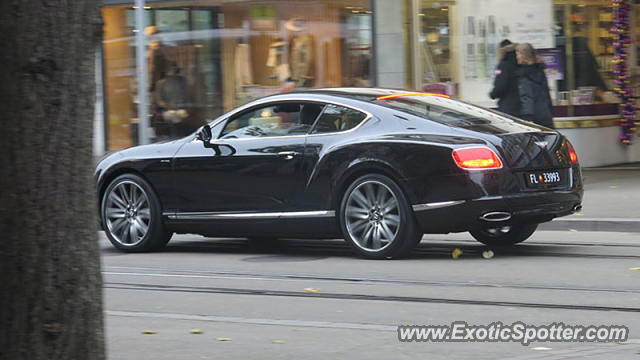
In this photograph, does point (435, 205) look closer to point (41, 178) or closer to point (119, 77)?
point (41, 178)

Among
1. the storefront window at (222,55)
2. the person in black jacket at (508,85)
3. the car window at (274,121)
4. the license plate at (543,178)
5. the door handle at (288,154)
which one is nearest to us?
the license plate at (543,178)

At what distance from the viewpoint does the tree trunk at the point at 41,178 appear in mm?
4008

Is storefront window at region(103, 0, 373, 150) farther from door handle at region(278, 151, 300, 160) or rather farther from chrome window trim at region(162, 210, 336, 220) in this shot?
door handle at region(278, 151, 300, 160)

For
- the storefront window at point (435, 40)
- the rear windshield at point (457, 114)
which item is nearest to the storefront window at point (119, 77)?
the storefront window at point (435, 40)

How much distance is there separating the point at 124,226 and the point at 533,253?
153 inches

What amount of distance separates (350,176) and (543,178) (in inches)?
62.2

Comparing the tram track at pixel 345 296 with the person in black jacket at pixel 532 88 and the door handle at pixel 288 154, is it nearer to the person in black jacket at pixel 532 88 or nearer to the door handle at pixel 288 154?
the door handle at pixel 288 154

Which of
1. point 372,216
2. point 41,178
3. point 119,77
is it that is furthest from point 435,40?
point 41,178

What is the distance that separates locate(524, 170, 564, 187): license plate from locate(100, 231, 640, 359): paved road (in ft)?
2.02

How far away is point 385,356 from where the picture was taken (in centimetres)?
563

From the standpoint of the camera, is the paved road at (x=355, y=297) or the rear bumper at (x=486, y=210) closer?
the paved road at (x=355, y=297)

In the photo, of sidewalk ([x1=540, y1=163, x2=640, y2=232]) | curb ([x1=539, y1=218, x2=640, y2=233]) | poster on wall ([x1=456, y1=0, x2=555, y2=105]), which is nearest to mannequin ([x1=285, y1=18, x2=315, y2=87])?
poster on wall ([x1=456, y1=0, x2=555, y2=105])

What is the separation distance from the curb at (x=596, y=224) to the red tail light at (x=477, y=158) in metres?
2.69

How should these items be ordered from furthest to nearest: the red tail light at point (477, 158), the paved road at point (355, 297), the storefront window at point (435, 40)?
the storefront window at point (435, 40) → the red tail light at point (477, 158) → the paved road at point (355, 297)
